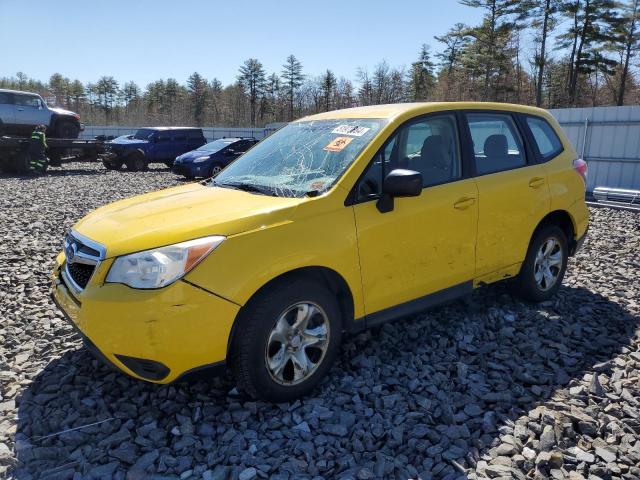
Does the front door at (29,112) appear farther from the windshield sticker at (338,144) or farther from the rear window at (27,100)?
the windshield sticker at (338,144)

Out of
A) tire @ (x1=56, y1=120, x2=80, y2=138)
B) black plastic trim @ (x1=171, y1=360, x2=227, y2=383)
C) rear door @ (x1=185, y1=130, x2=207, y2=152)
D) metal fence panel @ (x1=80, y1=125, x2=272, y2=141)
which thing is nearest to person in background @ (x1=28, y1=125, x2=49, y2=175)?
tire @ (x1=56, y1=120, x2=80, y2=138)

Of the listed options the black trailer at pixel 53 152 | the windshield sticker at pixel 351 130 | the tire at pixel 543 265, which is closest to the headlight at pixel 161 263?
the windshield sticker at pixel 351 130

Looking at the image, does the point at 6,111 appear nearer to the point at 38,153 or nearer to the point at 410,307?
the point at 38,153

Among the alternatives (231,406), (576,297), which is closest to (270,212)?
(231,406)

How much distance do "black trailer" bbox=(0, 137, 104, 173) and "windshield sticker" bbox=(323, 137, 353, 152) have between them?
1716cm

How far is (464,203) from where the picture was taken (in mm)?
3598

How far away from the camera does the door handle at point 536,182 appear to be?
4.14m

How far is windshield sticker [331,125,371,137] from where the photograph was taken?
3.39 m

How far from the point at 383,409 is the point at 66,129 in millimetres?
21264

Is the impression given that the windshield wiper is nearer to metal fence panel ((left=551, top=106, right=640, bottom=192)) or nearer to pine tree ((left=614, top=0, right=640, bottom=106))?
metal fence panel ((left=551, top=106, right=640, bottom=192))

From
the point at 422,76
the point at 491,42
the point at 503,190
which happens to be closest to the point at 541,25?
the point at 491,42

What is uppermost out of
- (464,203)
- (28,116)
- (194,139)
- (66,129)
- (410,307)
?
(28,116)

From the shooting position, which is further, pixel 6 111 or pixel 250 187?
pixel 6 111

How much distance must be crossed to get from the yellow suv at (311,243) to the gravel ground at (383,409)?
1.13 feet
